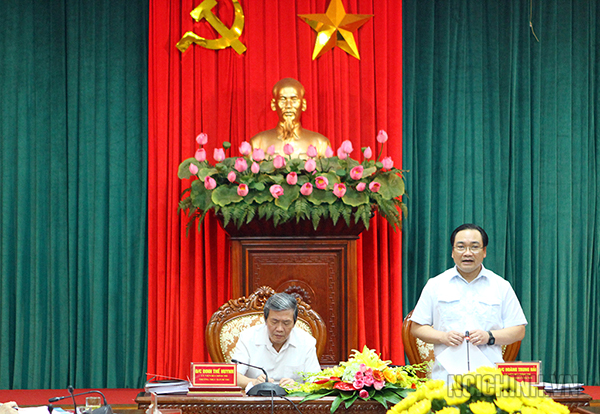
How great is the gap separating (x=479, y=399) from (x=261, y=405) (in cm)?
97

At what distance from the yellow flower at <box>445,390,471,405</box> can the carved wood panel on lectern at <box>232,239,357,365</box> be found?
2478mm

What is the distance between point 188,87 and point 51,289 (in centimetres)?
175

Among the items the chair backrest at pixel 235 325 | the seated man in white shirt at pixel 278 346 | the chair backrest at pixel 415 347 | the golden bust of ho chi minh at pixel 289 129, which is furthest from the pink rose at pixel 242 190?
the chair backrest at pixel 415 347

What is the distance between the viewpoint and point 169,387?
2.27 meters

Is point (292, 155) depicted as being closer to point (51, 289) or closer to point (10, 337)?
point (51, 289)

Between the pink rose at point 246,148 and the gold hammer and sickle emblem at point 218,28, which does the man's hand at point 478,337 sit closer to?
the pink rose at point 246,148

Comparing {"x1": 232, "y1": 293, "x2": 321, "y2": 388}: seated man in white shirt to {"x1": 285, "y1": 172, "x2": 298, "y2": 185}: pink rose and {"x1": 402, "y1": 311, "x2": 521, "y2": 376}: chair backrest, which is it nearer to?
{"x1": 402, "y1": 311, "x2": 521, "y2": 376}: chair backrest

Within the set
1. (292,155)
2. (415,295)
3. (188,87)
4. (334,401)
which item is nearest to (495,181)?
(415,295)

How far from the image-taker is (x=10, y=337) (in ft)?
15.2

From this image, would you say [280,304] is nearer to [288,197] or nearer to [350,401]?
[350,401]

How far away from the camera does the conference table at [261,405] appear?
2.07 meters

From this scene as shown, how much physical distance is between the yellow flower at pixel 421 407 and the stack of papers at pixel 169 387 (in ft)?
3.82

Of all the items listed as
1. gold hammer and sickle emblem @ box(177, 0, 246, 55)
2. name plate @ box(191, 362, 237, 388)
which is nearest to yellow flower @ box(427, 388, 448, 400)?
name plate @ box(191, 362, 237, 388)

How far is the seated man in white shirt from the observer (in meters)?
2.66
